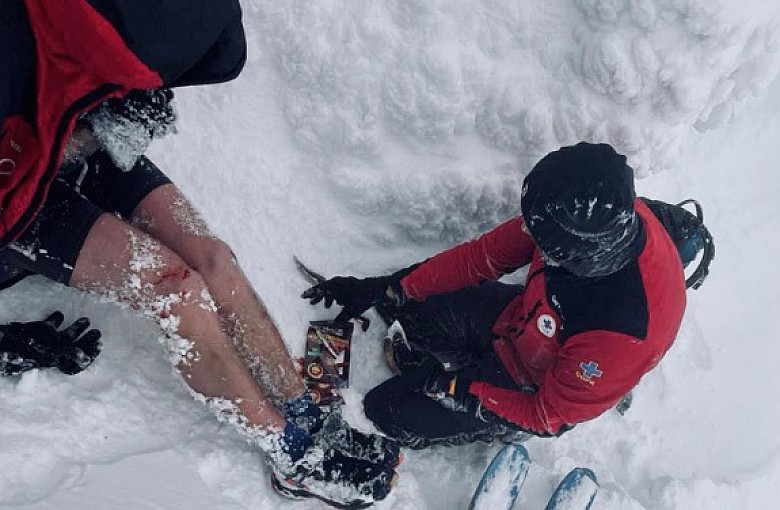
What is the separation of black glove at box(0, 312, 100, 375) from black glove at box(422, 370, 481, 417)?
1.39 m

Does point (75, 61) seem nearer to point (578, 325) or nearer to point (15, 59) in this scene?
point (15, 59)

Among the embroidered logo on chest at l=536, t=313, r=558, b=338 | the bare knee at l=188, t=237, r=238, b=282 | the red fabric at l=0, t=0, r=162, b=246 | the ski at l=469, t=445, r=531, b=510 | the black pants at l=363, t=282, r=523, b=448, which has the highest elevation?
the red fabric at l=0, t=0, r=162, b=246

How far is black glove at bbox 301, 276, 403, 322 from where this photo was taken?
10.8ft

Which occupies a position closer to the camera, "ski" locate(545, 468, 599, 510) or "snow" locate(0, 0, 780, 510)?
"snow" locate(0, 0, 780, 510)

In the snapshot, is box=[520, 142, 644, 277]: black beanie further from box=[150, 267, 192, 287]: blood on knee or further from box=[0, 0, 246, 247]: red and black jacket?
box=[150, 267, 192, 287]: blood on knee

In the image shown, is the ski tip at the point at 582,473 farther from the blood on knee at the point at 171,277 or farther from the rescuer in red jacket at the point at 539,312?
the blood on knee at the point at 171,277

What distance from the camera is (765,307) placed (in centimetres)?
445

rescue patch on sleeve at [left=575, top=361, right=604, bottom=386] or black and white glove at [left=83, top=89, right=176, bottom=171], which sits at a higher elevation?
black and white glove at [left=83, top=89, right=176, bottom=171]

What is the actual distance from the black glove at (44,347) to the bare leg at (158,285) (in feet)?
1.01

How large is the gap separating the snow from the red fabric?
80 centimetres

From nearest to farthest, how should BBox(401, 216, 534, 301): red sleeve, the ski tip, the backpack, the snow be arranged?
1. the snow
2. BBox(401, 216, 534, 301): red sleeve
3. the backpack
4. the ski tip

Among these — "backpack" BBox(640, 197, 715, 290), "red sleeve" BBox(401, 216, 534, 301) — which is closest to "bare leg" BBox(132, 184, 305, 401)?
"red sleeve" BBox(401, 216, 534, 301)

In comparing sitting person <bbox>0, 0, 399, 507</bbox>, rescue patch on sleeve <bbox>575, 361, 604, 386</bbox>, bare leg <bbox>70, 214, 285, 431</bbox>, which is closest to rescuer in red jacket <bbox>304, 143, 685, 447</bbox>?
rescue patch on sleeve <bbox>575, 361, 604, 386</bbox>

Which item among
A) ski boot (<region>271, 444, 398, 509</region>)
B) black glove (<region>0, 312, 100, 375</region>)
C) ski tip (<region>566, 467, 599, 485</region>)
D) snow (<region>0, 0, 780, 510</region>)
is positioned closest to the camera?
black glove (<region>0, 312, 100, 375</region>)
